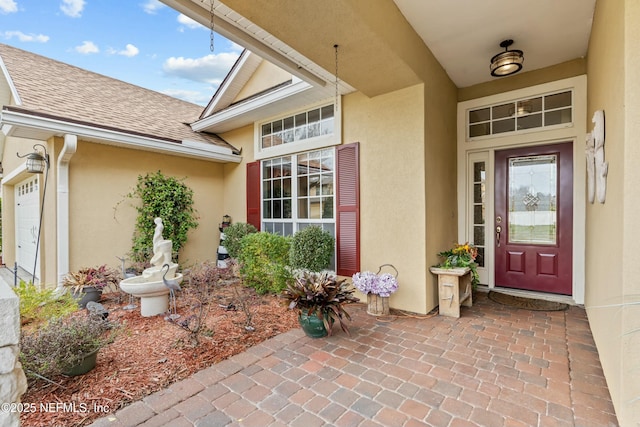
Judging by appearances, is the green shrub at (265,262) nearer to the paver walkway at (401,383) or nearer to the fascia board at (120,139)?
the paver walkway at (401,383)

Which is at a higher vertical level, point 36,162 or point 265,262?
point 36,162

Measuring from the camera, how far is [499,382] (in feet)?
7.46

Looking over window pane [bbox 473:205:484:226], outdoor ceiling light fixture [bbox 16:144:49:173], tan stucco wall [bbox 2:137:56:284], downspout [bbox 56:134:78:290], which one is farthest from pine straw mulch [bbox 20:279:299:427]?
window pane [bbox 473:205:484:226]

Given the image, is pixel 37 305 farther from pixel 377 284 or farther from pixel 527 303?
pixel 527 303

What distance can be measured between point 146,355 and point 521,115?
5785mm

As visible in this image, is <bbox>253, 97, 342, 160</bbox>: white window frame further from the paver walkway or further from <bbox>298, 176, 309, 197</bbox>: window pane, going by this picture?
the paver walkway

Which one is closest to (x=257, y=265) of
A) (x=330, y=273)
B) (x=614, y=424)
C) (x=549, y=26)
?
(x=330, y=273)

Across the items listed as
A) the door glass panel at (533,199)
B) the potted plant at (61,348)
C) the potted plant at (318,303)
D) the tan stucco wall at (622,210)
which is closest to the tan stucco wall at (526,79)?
the door glass panel at (533,199)

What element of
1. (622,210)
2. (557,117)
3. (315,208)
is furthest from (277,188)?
(622,210)

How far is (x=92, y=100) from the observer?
17.9ft

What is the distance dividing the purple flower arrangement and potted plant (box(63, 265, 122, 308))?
3951mm

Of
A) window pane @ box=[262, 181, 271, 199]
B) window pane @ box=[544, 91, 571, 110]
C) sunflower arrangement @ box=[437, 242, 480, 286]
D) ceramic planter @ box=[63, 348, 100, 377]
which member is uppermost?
window pane @ box=[544, 91, 571, 110]

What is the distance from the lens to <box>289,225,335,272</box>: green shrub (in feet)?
14.3

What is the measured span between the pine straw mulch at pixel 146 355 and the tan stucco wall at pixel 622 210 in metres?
2.81
